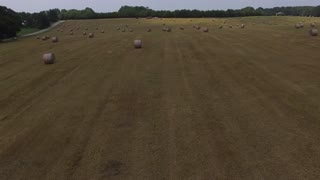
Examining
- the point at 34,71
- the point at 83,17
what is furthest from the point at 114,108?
the point at 83,17

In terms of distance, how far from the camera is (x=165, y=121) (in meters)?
11.2

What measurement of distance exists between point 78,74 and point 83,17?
103 meters

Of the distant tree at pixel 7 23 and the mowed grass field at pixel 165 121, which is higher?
the mowed grass field at pixel 165 121

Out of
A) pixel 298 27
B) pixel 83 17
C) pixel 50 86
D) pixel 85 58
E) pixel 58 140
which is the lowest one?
pixel 83 17

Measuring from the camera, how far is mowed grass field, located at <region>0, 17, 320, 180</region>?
27.8 feet

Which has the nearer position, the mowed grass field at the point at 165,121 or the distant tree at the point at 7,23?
the mowed grass field at the point at 165,121

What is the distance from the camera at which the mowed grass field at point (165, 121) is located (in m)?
8.48

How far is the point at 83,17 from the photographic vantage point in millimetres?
119812

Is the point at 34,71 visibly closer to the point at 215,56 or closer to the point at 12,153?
the point at 215,56

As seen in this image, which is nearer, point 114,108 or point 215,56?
point 114,108

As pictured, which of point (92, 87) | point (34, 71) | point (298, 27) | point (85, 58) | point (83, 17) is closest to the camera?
point (92, 87)

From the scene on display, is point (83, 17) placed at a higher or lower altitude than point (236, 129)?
lower

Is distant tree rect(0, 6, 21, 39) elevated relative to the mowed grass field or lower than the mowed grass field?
lower

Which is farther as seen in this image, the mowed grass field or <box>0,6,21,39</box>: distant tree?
<box>0,6,21,39</box>: distant tree
